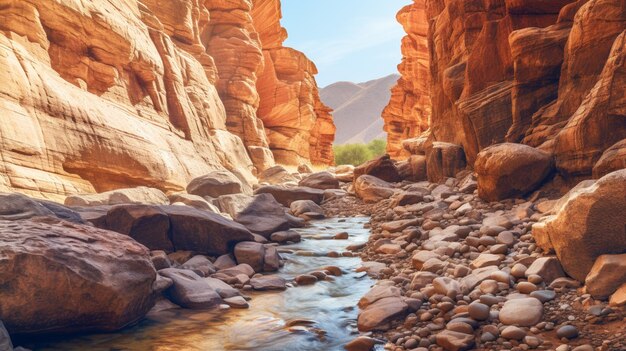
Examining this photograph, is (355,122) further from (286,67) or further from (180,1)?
(180,1)

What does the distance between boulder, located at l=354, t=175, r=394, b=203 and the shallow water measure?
8.30 meters

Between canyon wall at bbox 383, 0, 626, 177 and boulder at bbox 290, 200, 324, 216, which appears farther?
boulder at bbox 290, 200, 324, 216

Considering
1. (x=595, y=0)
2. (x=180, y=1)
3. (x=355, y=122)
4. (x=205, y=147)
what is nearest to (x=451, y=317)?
(x=595, y=0)

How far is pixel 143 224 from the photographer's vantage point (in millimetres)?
8133

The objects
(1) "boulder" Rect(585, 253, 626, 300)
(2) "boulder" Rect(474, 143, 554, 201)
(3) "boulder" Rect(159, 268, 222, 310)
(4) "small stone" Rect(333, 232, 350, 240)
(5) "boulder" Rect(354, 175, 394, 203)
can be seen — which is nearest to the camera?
(1) "boulder" Rect(585, 253, 626, 300)

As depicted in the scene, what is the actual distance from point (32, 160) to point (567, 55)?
45.2ft

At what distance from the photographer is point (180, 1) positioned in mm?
26719

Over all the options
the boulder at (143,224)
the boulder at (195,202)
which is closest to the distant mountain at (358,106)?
the boulder at (195,202)

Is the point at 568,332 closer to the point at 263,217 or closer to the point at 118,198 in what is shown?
the point at 263,217

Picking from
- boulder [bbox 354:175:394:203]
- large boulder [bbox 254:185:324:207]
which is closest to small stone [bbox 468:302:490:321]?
boulder [bbox 354:175:394:203]

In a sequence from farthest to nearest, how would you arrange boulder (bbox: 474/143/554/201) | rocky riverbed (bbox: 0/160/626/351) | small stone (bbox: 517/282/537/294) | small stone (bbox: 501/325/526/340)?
1. boulder (bbox: 474/143/554/201)
2. small stone (bbox: 517/282/537/294)
3. rocky riverbed (bbox: 0/160/626/351)
4. small stone (bbox: 501/325/526/340)

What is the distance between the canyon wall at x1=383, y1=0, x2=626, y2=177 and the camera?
790cm

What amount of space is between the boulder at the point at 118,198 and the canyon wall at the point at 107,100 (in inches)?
61.8

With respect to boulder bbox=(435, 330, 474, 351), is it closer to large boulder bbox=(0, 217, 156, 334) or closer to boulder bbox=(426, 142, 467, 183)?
large boulder bbox=(0, 217, 156, 334)
